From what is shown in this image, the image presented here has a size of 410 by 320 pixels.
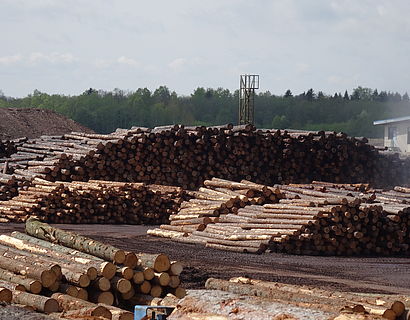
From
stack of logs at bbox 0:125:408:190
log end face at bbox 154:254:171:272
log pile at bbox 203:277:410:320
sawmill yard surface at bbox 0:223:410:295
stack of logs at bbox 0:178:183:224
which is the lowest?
sawmill yard surface at bbox 0:223:410:295

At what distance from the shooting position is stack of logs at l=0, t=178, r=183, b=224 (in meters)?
23.0

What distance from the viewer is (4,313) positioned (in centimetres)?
861

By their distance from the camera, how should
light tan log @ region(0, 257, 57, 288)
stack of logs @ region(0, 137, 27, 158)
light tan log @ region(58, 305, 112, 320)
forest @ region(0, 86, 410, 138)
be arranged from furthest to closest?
forest @ region(0, 86, 410, 138) < stack of logs @ region(0, 137, 27, 158) < light tan log @ region(0, 257, 57, 288) < light tan log @ region(58, 305, 112, 320)

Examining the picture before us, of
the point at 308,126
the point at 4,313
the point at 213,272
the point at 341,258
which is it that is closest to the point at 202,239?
the point at 341,258

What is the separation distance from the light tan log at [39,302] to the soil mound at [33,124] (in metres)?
34.7

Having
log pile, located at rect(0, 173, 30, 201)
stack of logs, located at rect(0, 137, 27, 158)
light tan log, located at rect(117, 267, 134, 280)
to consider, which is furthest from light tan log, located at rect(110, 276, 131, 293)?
stack of logs, located at rect(0, 137, 27, 158)

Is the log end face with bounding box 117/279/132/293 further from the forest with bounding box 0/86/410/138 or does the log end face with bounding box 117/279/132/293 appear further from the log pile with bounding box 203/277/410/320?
the forest with bounding box 0/86/410/138

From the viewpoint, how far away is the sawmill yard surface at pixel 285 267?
1338 centimetres

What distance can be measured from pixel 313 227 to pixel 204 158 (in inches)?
426

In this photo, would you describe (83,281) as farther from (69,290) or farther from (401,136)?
(401,136)

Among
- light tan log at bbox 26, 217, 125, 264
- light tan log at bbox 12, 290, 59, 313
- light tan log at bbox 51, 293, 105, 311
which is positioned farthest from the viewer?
light tan log at bbox 26, 217, 125, 264

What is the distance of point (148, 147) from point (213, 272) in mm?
13977

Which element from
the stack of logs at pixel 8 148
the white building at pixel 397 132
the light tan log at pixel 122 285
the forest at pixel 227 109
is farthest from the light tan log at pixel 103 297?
the forest at pixel 227 109

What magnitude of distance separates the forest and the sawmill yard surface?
3794 centimetres
